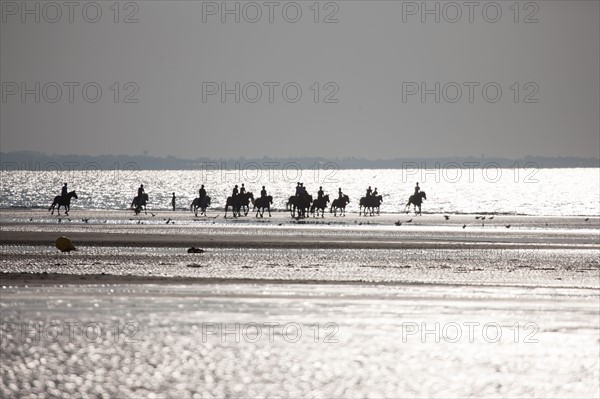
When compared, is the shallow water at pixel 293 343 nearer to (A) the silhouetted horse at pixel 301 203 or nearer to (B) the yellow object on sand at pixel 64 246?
(B) the yellow object on sand at pixel 64 246

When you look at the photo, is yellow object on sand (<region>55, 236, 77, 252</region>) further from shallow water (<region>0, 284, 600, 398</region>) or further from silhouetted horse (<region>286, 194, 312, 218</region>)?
silhouetted horse (<region>286, 194, 312, 218</region>)

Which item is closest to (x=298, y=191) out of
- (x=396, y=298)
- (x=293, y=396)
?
(x=396, y=298)

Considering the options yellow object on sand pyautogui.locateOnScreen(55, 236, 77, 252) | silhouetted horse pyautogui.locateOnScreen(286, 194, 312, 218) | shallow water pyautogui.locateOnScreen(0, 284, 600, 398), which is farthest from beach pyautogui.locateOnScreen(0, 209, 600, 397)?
silhouetted horse pyautogui.locateOnScreen(286, 194, 312, 218)

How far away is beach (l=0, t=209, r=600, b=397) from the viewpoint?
13.7 m

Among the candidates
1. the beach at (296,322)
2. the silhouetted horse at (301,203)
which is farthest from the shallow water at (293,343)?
the silhouetted horse at (301,203)

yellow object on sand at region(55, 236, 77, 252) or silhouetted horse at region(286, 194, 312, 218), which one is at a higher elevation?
silhouetted horse at region(286, 194, 312, 218)

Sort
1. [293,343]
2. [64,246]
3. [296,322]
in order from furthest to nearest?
[64,246]
[296,322]
[293,343]

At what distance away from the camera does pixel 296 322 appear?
18.3 m

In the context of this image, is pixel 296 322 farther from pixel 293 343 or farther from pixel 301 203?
pixel 301 203

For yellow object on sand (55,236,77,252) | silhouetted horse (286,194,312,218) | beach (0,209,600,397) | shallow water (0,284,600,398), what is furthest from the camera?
silhouetted horse (286,194,312,218)

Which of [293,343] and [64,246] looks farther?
[64,246]

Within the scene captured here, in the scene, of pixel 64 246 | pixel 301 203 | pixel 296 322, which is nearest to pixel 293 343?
pixel 296 322

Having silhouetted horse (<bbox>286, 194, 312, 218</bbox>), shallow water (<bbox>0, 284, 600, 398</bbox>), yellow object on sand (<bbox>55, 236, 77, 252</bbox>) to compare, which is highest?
silhouetted horse (<bbox>286, 194, 312, 218</bbox>)

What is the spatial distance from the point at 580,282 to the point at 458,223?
3464cm
